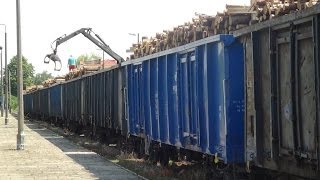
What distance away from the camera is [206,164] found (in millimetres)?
12578

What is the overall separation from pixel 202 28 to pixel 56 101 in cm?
3211

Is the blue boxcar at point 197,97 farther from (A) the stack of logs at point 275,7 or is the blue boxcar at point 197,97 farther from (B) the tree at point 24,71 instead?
(B) the tree at point 24,71

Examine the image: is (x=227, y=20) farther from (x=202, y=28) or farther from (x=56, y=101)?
(x=56, y=101)

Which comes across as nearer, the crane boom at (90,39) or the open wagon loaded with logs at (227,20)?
the open wagon loaded with logs at (227,20)

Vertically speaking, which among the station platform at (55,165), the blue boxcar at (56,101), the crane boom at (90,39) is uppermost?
the crane boom at (90,39)

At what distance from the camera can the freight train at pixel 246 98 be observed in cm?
754

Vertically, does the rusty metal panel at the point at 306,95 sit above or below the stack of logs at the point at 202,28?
below

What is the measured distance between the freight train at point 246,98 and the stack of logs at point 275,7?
1.31 feet

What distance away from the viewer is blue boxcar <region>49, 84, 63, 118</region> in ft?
137

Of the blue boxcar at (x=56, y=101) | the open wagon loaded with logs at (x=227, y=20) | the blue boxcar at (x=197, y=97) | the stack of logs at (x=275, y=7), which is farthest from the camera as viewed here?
the blue boxcar at (x=56, y=101)

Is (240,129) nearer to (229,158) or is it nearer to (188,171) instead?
(229,158)

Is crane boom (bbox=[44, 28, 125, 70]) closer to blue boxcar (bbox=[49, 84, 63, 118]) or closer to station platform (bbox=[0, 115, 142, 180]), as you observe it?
blue boxcar (bbox=[49, 84, 63, 118])

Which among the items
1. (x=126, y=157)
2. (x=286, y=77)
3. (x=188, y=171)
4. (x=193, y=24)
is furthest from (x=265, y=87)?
(x=126, y=157)

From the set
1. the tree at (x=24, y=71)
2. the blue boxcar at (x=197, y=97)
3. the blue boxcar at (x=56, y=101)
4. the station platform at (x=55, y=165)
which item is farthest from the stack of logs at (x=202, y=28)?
the tree at (x=24, y=71)
